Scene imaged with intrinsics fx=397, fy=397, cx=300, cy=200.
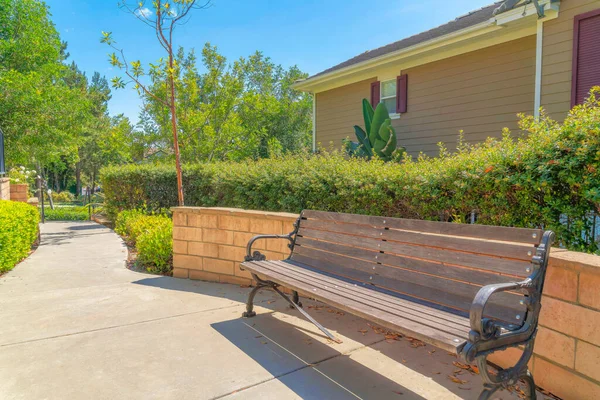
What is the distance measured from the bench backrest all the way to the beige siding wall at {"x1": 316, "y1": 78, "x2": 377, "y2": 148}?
294 inches

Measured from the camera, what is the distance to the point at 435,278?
2619mm

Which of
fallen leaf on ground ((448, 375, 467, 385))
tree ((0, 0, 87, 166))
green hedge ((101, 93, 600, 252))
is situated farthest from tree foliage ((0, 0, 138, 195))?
fallen leaf on ground ((448, 375, 467, 385))

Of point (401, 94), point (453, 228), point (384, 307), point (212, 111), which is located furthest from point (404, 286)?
point (212, 111)

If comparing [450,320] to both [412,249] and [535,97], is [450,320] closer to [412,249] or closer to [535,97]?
[412,249]

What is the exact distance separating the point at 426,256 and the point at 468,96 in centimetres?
693

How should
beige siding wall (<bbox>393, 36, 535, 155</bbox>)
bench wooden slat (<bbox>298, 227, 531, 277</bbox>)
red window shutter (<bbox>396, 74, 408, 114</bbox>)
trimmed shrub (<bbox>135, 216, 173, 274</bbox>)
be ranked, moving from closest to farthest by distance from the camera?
bench wooden slat (<bbox>298, 227, 531, 277</bbox>) → trimmed shrub (<bbox>135, 216, 173, 274</bbox>) → beige siding wall (<bbox>393, 36, 535, 155</bbox>) → red window shutter (<bbox>396, 74, 408, 114</bbox>)

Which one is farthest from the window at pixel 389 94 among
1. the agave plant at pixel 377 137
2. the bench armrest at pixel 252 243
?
the bench armrest at pixel 252 243

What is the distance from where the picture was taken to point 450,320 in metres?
2.22

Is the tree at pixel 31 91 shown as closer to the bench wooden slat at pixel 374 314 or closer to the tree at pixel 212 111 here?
the tree at pixel 212 111

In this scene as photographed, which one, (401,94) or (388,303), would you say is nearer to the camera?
(388,303)

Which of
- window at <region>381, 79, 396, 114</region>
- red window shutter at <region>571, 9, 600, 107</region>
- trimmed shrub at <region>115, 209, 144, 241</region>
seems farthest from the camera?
window at <region>381, 79, 396, 114</region>

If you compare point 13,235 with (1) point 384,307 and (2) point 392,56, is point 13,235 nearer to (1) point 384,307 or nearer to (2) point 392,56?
(1) point 384,307

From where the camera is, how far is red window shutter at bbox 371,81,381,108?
411 inches

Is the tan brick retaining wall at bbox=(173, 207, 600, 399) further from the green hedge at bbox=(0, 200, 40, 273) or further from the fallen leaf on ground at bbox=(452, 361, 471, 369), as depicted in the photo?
the green hedge at bbox=(0, 200, 40, 273)
